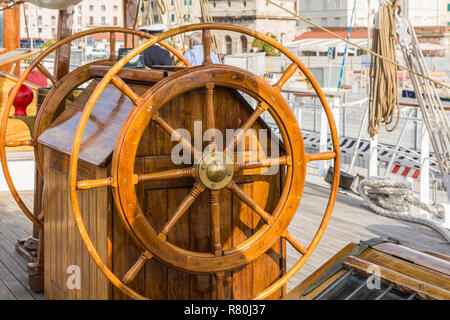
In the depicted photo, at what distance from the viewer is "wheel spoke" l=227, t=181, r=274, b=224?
6.32ft

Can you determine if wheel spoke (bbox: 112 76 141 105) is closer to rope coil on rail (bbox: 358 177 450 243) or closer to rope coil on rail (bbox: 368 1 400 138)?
rope coil on rail (bbox: 358 177 450 243)

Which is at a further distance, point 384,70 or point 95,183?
point 384,70

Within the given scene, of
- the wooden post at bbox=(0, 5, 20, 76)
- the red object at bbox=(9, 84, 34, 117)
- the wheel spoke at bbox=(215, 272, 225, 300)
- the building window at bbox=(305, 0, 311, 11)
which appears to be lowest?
the wheel spoke at bbox=(215, 272, 225, 300)

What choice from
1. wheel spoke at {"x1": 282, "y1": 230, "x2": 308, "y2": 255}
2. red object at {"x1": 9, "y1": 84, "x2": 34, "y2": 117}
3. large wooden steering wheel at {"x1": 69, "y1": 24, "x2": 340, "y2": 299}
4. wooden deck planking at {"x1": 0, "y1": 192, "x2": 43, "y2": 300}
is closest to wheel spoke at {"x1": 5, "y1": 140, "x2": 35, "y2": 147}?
wooden deck planking at {"x1": 0, "y1": 192, "x2": 43, "y2": 300}

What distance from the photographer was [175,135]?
1.83m

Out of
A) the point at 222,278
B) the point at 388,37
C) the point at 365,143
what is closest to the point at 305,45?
the point at 365,143

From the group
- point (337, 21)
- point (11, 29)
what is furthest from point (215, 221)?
point (337, 21)

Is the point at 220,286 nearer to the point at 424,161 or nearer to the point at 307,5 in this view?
the point at 424,161

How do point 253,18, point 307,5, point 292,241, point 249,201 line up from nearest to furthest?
point 249,201
point 292,241
point 253,18
point 307,5

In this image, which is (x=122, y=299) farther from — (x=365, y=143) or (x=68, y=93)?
(x=365, y=143)

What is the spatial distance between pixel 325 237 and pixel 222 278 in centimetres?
165

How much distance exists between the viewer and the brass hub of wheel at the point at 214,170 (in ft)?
6.06

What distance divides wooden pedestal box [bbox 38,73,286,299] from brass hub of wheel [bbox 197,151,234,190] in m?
0.12

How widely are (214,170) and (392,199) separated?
2838mm
